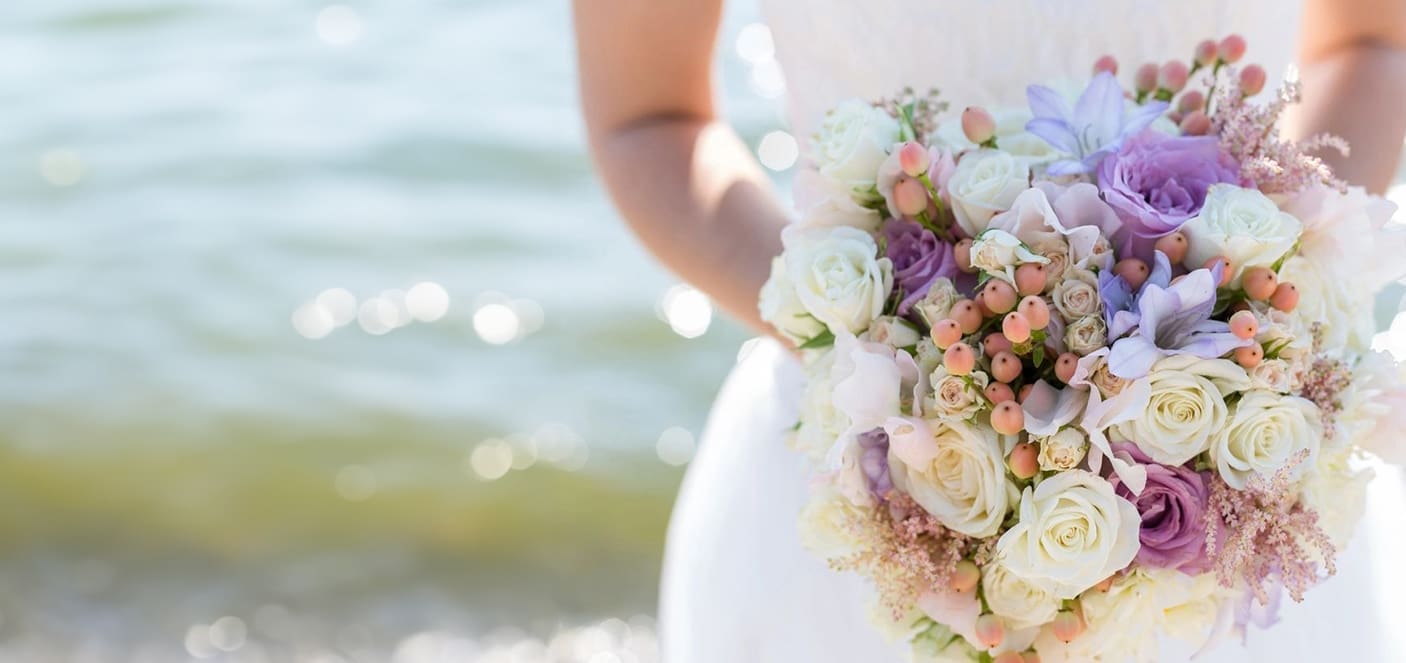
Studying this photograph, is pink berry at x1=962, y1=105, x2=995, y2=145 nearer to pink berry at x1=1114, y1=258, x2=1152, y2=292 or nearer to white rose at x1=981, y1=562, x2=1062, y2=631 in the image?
pink berry at x1=1114, y1=258, x2=1152, y2=292

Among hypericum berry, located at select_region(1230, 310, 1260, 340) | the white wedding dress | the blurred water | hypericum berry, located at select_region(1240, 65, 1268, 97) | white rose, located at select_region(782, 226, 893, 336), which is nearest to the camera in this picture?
hypericum berry, located at select_region(1230, 310, 1260, 340)

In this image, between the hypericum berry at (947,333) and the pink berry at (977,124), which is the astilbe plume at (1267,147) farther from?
the hypericum berry at (947,333)

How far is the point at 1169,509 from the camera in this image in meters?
1.21

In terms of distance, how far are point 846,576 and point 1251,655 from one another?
19.0 inches

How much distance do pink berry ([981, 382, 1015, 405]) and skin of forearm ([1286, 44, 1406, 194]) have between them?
76cm

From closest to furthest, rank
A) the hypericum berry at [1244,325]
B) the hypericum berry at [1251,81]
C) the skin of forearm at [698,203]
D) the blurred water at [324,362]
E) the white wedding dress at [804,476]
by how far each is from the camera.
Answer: the hypericum berry at [1244,325], the hypericum berry at [1251,81], the white wedding dress at [804,476], the skin of forearm at [698,203], the blurred water at [324,362]

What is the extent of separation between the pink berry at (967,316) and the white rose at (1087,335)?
80 millimetres

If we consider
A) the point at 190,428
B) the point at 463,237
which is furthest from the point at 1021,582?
the point at 463,237

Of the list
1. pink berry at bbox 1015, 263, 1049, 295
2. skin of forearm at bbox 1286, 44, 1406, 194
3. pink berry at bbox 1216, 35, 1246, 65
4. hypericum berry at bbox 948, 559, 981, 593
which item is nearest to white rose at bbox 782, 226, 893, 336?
pink berry at bbox 1015, 263, 1049, 295

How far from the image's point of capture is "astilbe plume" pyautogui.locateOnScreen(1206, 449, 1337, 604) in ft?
3.87

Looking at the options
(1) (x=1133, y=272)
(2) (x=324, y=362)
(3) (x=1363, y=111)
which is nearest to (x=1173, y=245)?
(1) (x=1133, y=272)

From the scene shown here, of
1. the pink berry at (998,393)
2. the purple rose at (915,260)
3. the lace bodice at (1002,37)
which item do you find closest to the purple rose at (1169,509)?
the pink berry at (998,393)

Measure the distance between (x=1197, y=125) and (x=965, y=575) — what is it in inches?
19.0

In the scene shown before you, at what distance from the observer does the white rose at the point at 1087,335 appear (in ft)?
3.89
